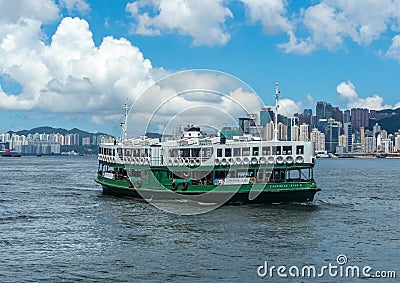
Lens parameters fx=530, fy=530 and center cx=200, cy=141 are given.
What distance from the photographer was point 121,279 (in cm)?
2514

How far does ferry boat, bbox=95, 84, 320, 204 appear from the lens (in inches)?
1874

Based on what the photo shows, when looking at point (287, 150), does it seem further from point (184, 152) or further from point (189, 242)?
point (189, 242)

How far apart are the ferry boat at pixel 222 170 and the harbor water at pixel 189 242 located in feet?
5.38

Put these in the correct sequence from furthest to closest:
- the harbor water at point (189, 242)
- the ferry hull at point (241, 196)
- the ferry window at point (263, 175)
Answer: the ferry window at point (263, 175), the ferry hull at point (241, 196), the harbor water at point (189, 242)

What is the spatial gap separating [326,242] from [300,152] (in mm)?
15496

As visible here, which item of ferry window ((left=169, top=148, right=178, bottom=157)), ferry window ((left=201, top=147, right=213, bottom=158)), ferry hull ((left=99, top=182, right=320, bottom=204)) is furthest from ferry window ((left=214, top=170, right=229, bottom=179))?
ferry window ((left=169, top=148, right=178, bottom=157))

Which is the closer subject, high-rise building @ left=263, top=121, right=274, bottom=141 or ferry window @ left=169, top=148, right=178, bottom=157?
high-rise building @ left=263, top=121, right=274, bottom=141

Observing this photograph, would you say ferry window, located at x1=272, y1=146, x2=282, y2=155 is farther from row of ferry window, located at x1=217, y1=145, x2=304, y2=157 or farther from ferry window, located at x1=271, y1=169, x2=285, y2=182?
ferry window, located at x1=271, y1=169, x2=285, y2=182

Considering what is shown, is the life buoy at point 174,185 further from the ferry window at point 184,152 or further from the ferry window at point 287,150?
the ferry window at point 287,150

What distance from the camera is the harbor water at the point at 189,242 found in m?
26.4

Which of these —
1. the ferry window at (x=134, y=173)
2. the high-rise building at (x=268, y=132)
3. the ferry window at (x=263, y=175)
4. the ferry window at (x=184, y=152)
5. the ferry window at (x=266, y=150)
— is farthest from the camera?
the ferry window at (x=134, y=173)

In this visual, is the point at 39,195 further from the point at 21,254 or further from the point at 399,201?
the point at 399,201

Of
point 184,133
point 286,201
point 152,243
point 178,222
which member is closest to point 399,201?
point 286,201

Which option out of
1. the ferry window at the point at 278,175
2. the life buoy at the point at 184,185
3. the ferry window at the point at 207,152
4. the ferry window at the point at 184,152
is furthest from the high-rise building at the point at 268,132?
the life buoy at the point at 184,185
